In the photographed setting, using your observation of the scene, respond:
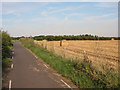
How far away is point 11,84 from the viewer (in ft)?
26.2

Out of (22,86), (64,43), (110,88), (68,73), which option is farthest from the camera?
(64,43)

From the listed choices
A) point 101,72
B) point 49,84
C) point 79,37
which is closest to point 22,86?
point 49,84

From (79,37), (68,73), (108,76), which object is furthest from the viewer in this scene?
(79,37)

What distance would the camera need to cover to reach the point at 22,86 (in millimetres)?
7586

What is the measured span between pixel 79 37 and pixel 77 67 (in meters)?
80.1

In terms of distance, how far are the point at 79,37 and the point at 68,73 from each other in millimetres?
80676

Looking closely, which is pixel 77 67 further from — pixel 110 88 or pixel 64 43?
pixel 64 43

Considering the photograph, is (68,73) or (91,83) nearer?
(91,83)

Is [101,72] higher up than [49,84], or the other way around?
[101,72]

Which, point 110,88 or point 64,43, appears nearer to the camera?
point 110,88

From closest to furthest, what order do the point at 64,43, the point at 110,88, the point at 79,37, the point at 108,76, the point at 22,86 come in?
the point at 110,88 → the point at 108,76 → the point at 22,86 → the point at 64,43 → the point at 79,37

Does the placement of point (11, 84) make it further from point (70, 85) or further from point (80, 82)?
point (80, 82)

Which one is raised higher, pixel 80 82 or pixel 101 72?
pixel 101 72

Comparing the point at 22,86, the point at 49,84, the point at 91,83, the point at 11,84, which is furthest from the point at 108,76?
the point at 11,84
